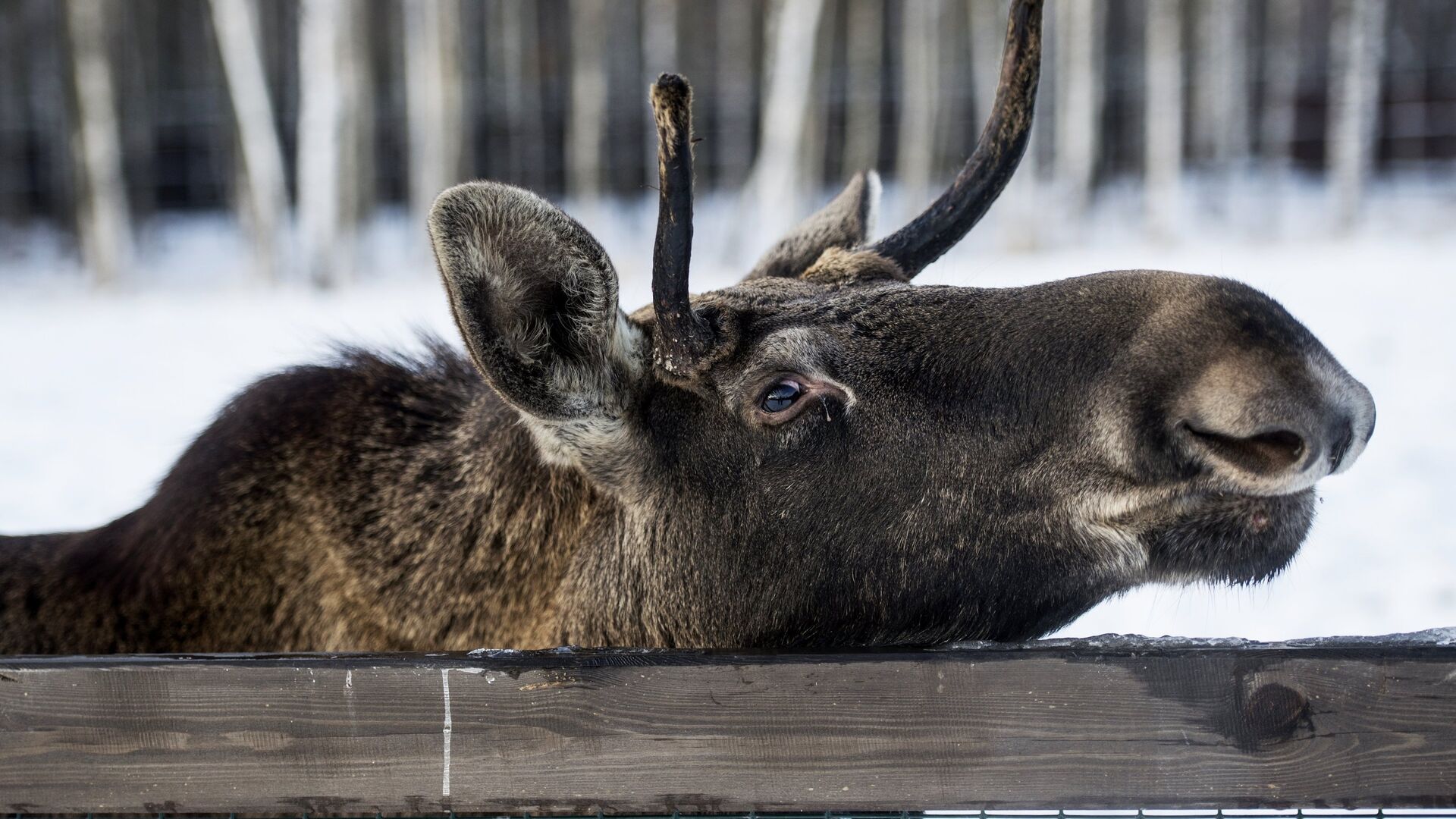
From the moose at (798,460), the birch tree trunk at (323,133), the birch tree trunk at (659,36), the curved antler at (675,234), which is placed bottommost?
the moose at (798,460)

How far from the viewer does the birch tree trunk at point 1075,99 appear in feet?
60.0

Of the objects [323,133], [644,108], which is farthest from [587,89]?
[323,133]

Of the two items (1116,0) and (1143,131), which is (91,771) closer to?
(1143,131)

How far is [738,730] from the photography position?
209cm

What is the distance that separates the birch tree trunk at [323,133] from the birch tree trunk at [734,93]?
956 centimetres

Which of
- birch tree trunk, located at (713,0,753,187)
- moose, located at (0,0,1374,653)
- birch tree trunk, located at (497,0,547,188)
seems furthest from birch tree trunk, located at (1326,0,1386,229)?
moose, located at (0,0,1374,653)

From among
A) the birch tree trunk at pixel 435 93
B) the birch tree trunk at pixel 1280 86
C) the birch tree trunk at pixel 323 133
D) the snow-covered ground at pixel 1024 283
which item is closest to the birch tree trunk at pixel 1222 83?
the birch tree trunk at pixel 1280 86

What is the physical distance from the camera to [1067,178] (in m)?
19.5

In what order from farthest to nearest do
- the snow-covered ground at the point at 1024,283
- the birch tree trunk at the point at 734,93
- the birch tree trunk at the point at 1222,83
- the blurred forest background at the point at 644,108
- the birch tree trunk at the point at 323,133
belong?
the birch tree trunk at the point at 734,93
the birch tree trunk at the point at 1222,83
the blurred forest background at the point at 644,108
the birch tree trunk at the point at 323,133
the snow-covered ground at the point at 1024,283

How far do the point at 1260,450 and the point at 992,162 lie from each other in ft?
3.39

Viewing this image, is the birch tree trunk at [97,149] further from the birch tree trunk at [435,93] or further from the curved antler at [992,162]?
the curved antler at [992,162]

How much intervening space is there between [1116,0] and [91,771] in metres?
28.0

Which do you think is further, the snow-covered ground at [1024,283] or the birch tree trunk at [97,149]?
the birch tree trunk at [97,149]

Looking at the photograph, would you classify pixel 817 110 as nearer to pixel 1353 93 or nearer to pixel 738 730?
pixel 1353 93
